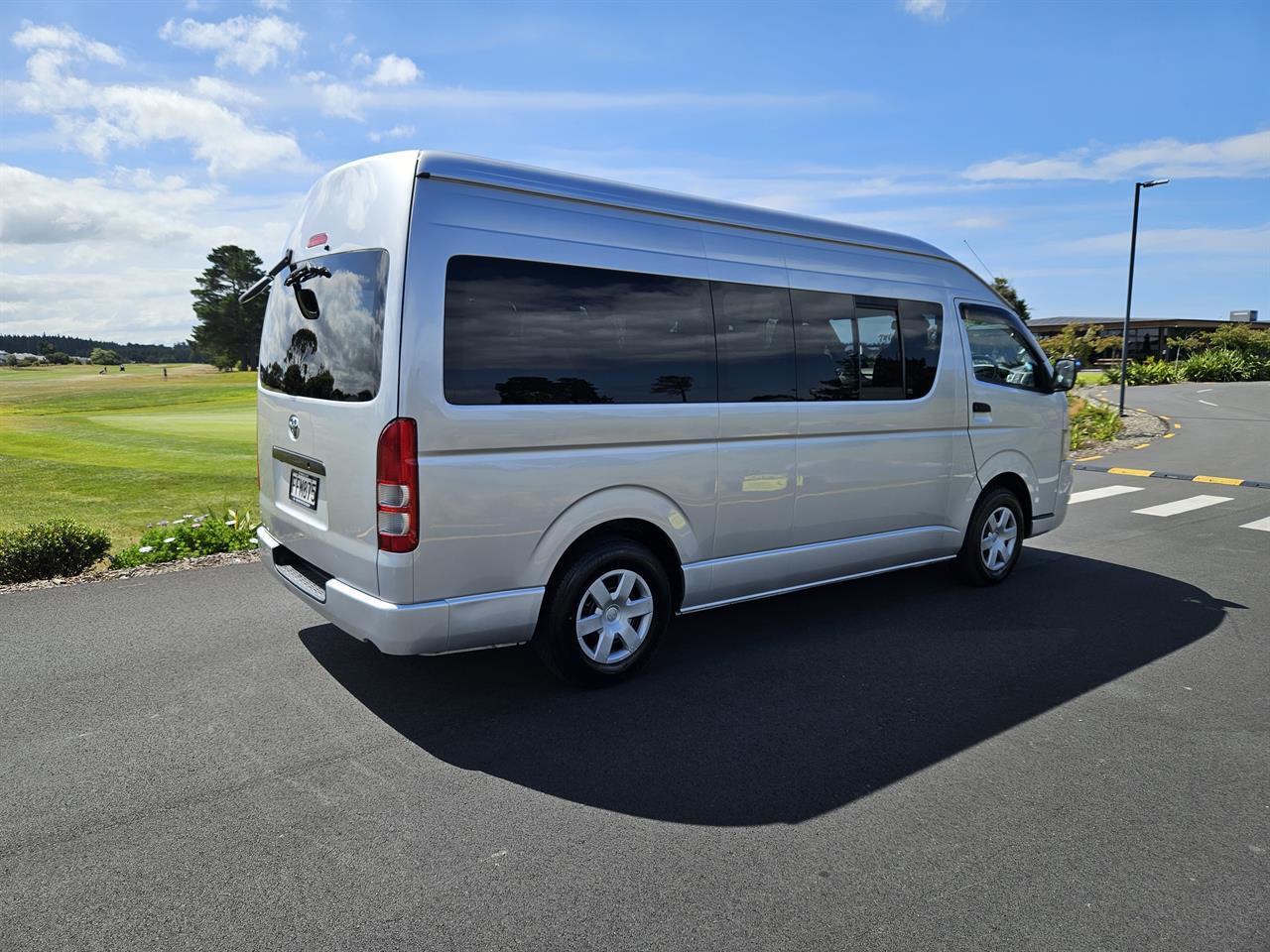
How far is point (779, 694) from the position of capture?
173 inches

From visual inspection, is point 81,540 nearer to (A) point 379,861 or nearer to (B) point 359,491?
(B) point 359,491

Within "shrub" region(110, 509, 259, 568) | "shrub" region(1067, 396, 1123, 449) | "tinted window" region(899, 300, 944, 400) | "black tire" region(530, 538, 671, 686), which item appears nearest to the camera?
"black tire" region(530, 538, 671, 686)

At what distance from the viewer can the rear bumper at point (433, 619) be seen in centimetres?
371

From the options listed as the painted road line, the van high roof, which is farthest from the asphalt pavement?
the painted road line

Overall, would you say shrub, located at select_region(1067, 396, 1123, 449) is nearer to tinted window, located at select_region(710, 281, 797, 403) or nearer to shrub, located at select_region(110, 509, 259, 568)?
tinted window, located at select_region(710, 281, 797, 403)

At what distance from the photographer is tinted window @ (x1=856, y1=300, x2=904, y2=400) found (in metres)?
5.34

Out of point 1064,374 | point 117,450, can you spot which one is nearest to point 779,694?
point 1064,374

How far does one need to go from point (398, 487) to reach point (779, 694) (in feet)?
7.18

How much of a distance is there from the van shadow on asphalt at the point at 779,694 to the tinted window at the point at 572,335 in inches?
59.5

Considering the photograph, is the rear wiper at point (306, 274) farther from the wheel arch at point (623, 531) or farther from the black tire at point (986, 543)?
the black tire at point (986, 543)

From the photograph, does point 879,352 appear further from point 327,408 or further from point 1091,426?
point 1091,426

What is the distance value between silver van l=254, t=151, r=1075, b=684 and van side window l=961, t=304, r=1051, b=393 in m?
0.49

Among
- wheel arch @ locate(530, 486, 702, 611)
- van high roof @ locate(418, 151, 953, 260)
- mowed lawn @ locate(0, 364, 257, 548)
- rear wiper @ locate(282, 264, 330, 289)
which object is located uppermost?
van high roof @ locate(418, 151, 953, 260)

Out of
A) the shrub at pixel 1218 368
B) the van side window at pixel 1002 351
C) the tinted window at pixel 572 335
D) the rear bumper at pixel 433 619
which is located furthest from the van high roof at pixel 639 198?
the shrub at pixel 1218 368
